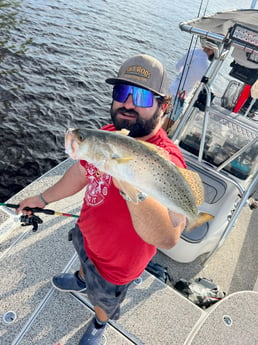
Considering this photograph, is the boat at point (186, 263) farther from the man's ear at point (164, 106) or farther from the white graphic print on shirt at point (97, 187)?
the man's ear at point (164, 106)

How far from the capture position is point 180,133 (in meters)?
4.46

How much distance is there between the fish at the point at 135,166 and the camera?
181cm

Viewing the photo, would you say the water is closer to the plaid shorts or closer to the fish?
the plaid shorts

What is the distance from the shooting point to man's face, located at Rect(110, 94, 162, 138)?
2.30 metres

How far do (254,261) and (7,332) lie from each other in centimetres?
438

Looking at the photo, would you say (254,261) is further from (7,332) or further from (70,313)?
(7,332)

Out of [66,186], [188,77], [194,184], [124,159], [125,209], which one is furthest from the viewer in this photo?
[188,77]

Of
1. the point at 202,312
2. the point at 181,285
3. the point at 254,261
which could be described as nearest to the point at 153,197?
the point at 202,312

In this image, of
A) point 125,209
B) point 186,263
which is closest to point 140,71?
point 125,209

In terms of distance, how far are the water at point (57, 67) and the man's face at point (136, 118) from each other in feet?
15.4

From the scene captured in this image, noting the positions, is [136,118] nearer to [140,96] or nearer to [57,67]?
[140,96]

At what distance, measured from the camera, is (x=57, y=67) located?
37.7ft

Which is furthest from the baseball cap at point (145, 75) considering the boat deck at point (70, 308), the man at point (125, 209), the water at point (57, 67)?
the water at point (57, 67)

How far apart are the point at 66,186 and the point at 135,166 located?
4.65 feet
